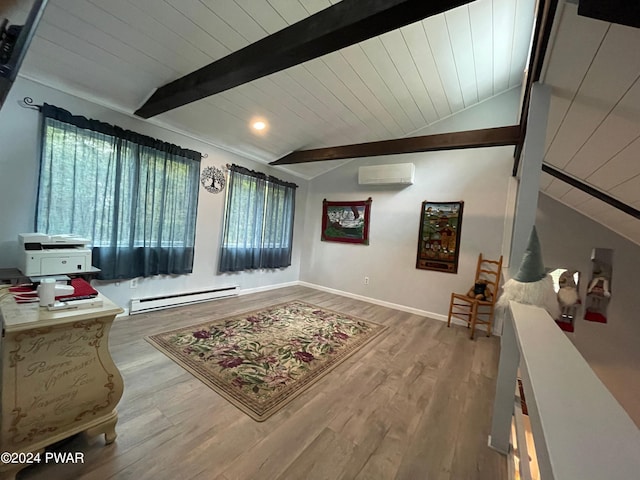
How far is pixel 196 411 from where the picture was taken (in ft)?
5.11

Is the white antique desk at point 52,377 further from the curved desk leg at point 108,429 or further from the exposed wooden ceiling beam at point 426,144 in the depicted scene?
the exposed wooden ceiling beam at point 426,144

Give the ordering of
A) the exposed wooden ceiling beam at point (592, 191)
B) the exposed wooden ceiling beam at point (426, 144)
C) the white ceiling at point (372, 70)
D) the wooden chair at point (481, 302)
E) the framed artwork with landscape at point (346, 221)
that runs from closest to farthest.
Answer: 1. the white ceiling at point (372, 70)
2. the exposed wooden ceiling beam at point (592, 191)
3. the exposed wooden ceiling beam at point (426, 144)
4. the wooden chair at point (481, 302)
5. the framed artwork with landscape at point (346, 221)

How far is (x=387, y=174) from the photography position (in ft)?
13.1

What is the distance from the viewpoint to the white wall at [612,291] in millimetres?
2793

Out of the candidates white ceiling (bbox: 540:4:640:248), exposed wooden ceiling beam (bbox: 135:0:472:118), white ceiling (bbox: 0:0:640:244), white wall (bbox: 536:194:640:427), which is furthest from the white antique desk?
white wall (bbox: 536:194:640:427)

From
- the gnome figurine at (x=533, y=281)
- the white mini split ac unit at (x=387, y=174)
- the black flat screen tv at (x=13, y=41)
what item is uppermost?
the white mini split ac unit at (x=387, y=174)

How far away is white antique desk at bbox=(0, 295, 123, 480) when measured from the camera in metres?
1.03

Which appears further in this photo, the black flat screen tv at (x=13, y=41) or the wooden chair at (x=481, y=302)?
the wooden chair at (x=481, y=302)

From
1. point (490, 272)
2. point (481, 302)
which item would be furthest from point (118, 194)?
point (490, 272)

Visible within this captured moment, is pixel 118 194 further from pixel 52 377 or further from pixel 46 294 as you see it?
pixel 52 377

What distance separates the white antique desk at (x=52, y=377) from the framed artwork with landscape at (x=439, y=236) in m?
3.63

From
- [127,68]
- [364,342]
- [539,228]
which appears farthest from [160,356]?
[539,228]

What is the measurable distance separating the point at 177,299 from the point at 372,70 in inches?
136

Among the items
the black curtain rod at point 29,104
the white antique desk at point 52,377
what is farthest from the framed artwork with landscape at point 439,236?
the black curtain rod at point 29,104
